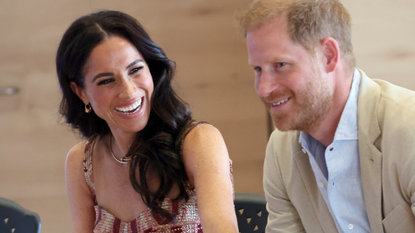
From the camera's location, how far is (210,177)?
1542 mm

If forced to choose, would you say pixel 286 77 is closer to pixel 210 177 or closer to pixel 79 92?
pixel 210 177

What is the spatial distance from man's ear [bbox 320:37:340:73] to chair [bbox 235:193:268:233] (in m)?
0.69

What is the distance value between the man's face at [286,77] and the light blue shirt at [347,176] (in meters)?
0.09

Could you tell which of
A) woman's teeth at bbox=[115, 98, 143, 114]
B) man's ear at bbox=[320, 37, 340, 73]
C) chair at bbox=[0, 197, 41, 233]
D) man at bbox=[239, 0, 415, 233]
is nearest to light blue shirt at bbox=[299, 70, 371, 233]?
man at bbox=[239, 0, 415, 233]

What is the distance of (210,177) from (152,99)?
0.40 m

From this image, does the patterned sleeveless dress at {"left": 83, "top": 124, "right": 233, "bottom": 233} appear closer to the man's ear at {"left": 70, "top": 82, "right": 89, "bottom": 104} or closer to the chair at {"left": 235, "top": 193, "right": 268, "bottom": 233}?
the chair at {"left": 235, "top": 193, "right": 268, "bottom": 233}

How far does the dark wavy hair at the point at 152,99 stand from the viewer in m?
1.63

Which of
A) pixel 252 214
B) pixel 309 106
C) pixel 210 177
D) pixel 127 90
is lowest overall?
pixel 252 214

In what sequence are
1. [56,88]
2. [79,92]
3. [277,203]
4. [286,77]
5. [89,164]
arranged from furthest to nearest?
[56,88] < [89,164] < [79,92] < [277,203] < [286,77]

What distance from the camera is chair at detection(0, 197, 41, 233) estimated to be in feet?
6.20

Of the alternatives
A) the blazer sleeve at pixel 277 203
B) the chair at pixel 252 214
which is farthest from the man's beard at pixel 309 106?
the chair at pixel 252 214

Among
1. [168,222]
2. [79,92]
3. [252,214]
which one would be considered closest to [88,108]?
[79,92]

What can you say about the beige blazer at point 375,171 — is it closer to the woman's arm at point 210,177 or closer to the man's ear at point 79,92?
the woman's arm at point 210,177

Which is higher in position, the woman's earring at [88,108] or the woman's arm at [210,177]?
the woman's earring at [88,108]
